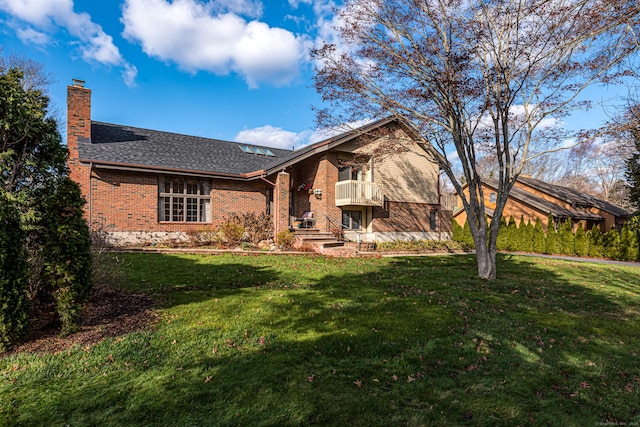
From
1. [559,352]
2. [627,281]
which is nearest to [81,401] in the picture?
[559,352]

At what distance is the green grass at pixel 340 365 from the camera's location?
268 cm

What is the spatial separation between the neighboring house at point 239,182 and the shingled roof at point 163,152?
0.05 m

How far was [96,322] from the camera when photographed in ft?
14.5

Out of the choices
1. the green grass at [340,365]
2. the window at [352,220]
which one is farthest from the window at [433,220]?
the green grass at [340,365]

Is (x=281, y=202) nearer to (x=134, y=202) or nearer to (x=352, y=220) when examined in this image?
(x=352, y=220)

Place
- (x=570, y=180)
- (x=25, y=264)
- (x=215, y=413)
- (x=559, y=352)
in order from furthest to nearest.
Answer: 1. (x=570, y=180)
2. (x=559, y=352)
3. (x=25, y=264)
4. (x=215, y=413)

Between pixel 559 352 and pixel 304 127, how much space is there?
10233mm

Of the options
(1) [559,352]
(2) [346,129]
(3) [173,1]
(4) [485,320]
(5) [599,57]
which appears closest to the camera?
(1) [559,352]

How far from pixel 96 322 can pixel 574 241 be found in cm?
2398

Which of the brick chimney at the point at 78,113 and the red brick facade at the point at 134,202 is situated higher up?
the brick chimney at the point at 78,113

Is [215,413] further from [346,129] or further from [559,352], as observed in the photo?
[346,129]

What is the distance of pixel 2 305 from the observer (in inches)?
134

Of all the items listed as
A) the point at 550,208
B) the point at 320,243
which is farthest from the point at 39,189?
the point at 550,208

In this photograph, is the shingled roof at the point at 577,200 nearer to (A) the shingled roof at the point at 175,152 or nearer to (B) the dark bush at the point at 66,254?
(A) the shingled roof at the point at 175,152
